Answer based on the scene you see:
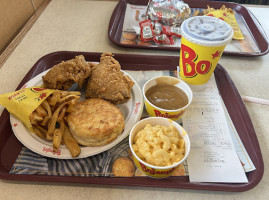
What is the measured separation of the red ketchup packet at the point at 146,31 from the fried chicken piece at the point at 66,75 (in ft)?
2.24

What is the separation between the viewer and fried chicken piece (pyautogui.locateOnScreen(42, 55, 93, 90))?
1.14 metres

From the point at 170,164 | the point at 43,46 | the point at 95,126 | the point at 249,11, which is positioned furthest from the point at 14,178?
the point at 249,11

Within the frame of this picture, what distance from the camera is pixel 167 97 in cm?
114

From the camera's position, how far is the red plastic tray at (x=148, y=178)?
892mm

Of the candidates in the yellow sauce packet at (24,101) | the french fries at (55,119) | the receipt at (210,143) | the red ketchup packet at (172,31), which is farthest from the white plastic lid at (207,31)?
the yellow sauce packet at (24,101)

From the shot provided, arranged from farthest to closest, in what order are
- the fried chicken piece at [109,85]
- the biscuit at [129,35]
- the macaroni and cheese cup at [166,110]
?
1. the biscuit at [129,35]
2. the fried chicken piece at [109,85]
3. the macaroni and cheese cup at [166,110]

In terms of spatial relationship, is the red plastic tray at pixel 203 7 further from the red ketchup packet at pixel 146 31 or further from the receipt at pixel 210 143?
the receipt at pixel 210 143

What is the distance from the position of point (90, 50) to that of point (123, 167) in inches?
40.9

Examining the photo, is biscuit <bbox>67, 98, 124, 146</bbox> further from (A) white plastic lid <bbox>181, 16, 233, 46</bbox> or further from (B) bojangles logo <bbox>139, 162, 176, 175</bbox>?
(A) white plastic lid <bbox>181, 16, 233, 46</bbox>

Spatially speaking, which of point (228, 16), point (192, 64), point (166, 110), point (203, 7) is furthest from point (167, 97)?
point (203, 7)

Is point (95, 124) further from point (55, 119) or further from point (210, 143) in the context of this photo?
point (210, 143)

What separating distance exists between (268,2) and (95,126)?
126 inches

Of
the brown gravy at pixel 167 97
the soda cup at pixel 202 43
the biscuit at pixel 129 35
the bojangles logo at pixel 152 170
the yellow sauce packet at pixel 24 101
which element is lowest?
the bojangles logo at pixel 152 170

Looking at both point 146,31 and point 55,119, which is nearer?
point 55,119
